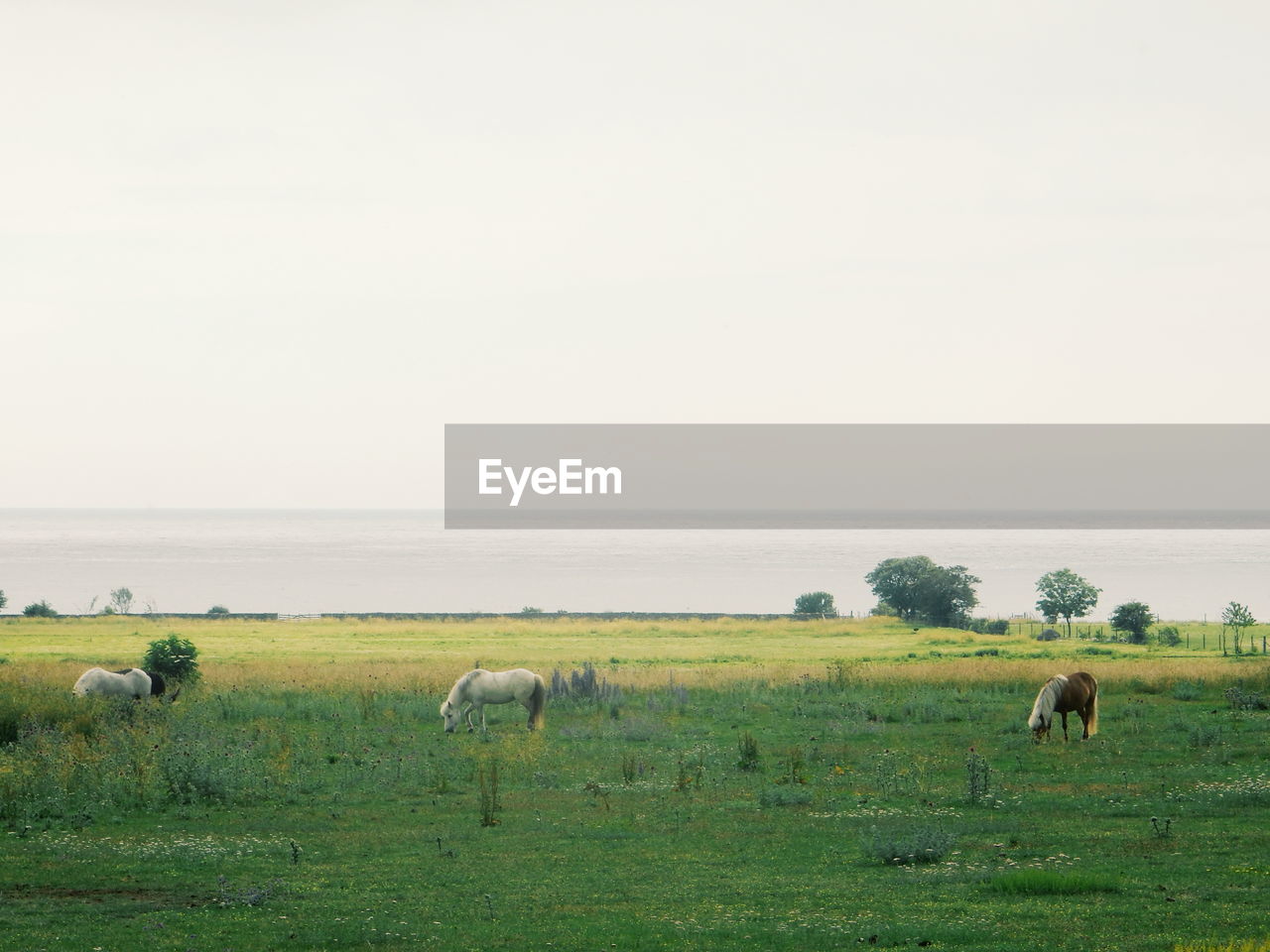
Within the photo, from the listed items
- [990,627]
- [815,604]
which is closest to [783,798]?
[990,627]

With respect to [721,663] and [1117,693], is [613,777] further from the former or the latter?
[721,663]

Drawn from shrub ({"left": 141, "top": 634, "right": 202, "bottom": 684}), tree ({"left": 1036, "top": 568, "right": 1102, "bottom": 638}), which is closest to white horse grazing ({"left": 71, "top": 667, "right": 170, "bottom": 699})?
shrub ({"left": 141, "top": 634, "right": 202, "bottom": 684})

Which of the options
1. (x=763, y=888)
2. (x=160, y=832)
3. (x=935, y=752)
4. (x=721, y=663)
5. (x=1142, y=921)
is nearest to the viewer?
(x=1142, y=921)

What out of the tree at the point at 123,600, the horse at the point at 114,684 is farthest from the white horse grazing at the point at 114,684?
the tree at the point at 123,600

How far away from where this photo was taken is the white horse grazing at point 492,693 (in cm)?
2888

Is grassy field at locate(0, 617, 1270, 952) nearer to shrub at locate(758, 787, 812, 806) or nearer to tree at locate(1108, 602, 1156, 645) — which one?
shrub at locate(758, 787, 812, 806)

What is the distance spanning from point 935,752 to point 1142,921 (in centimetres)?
1384

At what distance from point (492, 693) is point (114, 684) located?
9649 millimetres

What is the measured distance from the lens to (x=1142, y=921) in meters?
10.8

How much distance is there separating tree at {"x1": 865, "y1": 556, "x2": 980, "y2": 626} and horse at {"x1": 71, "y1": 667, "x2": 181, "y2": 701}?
70.4 m

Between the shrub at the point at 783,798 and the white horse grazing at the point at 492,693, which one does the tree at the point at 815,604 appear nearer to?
the white horse grazing at the point at 492,693

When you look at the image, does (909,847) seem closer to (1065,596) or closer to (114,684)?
(114,684)

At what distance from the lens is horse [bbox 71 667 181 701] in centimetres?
2900

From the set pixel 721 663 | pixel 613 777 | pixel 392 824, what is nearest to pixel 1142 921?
pixel 392 824
